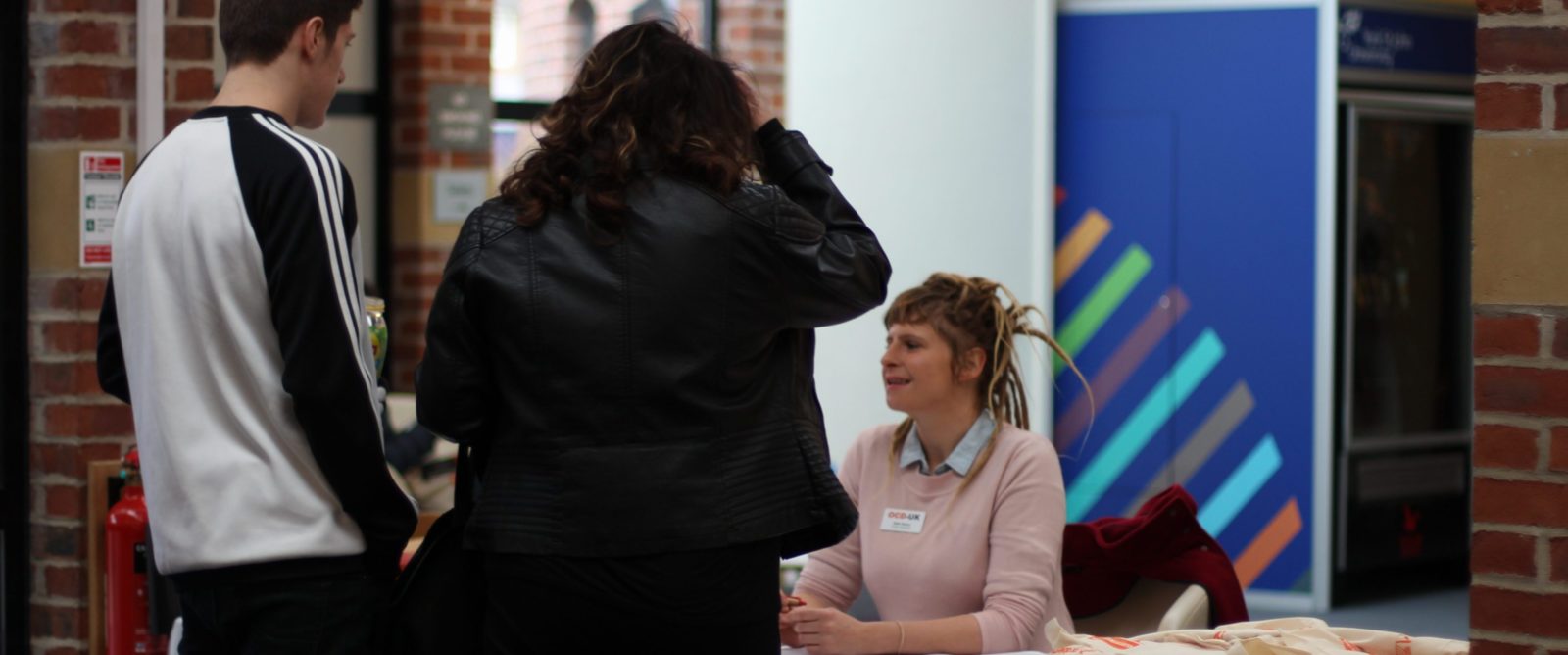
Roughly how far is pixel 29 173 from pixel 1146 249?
4085 mm

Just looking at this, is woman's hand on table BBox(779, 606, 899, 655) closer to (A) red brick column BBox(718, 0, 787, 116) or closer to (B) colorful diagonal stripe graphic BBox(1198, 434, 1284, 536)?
(B) colorful diagonal stripe graphic BBox(1198, 434, 1284, 536)

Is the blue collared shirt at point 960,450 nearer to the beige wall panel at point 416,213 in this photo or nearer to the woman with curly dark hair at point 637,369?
the woman with curly dark hair at point 637,369

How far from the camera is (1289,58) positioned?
240 inches

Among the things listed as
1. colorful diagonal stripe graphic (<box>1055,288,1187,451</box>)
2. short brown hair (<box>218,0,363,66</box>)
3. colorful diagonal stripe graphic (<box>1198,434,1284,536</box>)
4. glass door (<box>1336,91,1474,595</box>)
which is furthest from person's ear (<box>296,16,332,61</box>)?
glass door (<box>1336,91,1474,595</box>)

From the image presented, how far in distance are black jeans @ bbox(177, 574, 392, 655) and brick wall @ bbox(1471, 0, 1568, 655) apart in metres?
1.37

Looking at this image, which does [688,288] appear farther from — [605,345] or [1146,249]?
[1146,249]

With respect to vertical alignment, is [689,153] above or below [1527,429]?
above

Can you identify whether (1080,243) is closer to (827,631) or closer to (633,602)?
(827,631)

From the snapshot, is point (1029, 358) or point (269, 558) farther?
point (1029, 358)

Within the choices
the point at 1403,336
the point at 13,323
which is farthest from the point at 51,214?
the point at 1403,336

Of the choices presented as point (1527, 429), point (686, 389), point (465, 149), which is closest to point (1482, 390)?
point (1527, 429)

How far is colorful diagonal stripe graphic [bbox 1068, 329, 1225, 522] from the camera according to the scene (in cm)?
630

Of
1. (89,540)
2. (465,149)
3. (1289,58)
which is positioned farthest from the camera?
(465,149)

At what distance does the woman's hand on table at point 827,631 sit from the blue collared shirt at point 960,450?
0.46 metres
